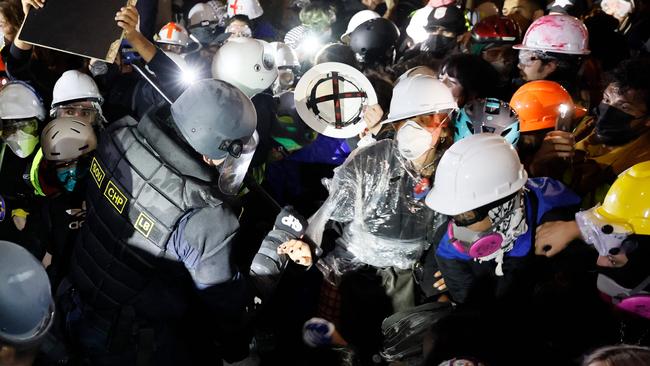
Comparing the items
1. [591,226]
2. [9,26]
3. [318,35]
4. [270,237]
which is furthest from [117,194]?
[318,35]

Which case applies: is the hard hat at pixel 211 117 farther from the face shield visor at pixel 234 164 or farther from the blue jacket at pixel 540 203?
the blue jacket at pixel 540 203

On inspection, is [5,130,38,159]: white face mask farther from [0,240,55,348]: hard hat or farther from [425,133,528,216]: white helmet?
[425,133,528,216]: white helmet

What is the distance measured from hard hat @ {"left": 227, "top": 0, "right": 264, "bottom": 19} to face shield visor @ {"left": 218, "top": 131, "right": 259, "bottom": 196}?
5.82 m

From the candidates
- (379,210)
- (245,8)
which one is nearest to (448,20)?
(379,210)

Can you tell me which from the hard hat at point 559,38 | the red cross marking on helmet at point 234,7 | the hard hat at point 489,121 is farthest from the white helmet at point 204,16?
the hard hat at point 489,121

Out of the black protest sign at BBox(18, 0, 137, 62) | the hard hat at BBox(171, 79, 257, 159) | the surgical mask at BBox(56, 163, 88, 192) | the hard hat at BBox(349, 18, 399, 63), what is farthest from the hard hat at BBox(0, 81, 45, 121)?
the hard hat at BBox(349, 18, 399, 63)

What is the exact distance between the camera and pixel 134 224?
2588 millimetres

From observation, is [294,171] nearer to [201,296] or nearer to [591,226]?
[201,296]

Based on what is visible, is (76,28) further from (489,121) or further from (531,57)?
(531,57)

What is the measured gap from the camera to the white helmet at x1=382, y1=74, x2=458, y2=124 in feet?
10.9

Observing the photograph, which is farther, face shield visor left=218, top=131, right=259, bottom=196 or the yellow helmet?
face shield visor left=218, top=131, right=259, bottom=196

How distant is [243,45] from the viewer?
14.4 feet

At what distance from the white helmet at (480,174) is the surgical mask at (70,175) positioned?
295 centimetres

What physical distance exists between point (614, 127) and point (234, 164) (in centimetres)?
270
